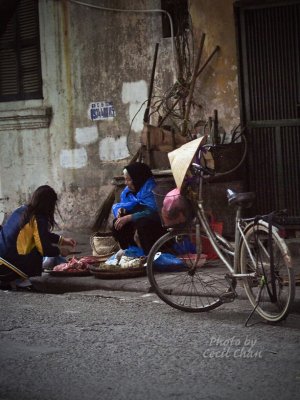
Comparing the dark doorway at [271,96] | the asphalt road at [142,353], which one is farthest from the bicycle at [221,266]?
the dark doorway at [271,96]

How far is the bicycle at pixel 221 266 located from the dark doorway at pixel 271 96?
2173 mm

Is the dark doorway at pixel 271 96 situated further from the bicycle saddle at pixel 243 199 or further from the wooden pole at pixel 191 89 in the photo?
the bicycle saddle at pixel 243 199

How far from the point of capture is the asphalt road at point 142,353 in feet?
13.9

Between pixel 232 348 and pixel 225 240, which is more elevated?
pixel 225 240

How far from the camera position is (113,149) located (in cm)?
1129

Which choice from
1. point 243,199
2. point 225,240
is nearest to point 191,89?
point 225,240

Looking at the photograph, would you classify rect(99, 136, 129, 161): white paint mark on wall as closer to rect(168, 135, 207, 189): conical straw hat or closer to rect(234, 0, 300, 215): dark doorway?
rect(234, 0, 300, 215): dark doorway

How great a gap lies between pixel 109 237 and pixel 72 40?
377 cm

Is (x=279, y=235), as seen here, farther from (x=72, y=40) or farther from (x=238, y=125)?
(x=72, y=40)

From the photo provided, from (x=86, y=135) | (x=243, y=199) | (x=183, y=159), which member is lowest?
(x=243, y=199)

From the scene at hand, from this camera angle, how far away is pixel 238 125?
9.42 m

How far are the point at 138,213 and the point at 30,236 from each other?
4.03 feet

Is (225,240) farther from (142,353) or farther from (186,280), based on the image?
(142,353)

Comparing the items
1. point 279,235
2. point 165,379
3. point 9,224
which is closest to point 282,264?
point 279,235
